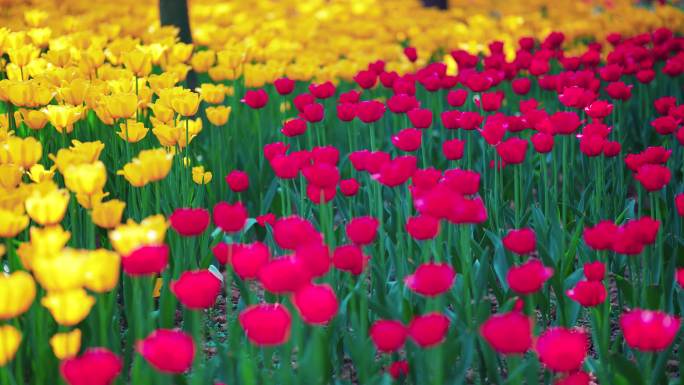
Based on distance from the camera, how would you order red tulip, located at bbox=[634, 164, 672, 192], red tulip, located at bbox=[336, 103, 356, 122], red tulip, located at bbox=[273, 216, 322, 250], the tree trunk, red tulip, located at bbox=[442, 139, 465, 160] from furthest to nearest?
the tree trunk → red tulip, located at bbox=[336, 103, 356, 122] → red tulip, located at bbox=[442, 139, 465, 160] → red tulip, located at bbox=[634, 164, 672, 192] → red tulip, located at bbox=[273, 216, 322, 250]

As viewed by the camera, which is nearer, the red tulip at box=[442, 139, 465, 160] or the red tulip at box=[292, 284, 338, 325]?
the red tulip at box=[292, 284, 338, 325]

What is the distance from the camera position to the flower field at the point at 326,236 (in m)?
1.90

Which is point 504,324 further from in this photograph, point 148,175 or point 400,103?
point 400,103

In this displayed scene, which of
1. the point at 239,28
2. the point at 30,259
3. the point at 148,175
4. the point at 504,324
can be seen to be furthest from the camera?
the point at 239,28

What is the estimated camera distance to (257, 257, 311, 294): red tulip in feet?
5.97

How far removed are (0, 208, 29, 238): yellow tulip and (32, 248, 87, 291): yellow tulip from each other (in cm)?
38

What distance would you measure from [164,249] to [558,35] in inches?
156

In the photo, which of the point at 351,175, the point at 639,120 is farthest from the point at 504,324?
the point at 639,120

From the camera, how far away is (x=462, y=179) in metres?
2.56

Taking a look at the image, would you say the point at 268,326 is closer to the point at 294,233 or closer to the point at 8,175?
the point at 294,233

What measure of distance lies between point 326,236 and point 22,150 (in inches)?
38.2

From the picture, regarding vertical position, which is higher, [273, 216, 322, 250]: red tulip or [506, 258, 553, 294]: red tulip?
[273, 216, 322, 250]: red tulip

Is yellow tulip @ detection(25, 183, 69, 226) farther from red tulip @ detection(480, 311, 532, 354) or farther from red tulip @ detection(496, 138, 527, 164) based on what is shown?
red tulip @ detection(496, 138, 527, 164)

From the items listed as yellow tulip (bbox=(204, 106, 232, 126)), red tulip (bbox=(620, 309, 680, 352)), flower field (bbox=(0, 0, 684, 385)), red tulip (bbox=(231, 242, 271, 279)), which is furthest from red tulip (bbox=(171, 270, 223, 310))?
yellow tulip (bbox=(204, 106, 232, 126))
